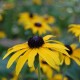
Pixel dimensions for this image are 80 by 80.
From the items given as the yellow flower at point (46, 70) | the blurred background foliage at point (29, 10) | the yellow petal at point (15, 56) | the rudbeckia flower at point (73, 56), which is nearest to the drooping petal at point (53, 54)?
the yellow petal at point (15, 56)

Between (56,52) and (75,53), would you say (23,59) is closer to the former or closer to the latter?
(56,52)

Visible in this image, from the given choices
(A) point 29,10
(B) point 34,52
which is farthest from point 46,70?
(A) point 29,10

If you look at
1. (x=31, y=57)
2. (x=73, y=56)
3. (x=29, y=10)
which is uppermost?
(x=31, y=57)

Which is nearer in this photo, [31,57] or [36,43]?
[31,57]

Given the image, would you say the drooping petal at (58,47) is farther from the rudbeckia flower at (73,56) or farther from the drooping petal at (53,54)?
the rudbeckia flower at (73,56)

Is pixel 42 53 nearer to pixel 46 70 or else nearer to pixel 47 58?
pixel 47 58

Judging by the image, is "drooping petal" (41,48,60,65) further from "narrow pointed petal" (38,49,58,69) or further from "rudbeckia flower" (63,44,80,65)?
"rudbeckia flower" (63,44,80,65)

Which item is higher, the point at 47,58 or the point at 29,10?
the point at 47,58

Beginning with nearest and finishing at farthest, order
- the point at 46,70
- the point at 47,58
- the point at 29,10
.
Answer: the point at 47,58, the point at 46,70, the point at 29,10

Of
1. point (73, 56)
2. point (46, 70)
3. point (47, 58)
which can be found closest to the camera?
point (47, 58)
